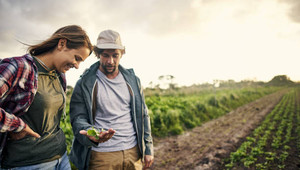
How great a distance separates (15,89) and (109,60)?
1.06 m

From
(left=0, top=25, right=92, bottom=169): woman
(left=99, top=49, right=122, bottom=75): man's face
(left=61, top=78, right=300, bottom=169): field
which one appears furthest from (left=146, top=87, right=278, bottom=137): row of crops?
(left=0, top=25, right=92, bottom=169): woman

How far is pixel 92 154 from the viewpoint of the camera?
1.83 m

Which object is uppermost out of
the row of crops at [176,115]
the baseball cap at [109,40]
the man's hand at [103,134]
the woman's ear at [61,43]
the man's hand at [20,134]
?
the baseball cap at [109,40]

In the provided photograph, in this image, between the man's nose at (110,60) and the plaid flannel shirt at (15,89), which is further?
the man's nose at (110,60)

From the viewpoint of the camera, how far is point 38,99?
1.20 m

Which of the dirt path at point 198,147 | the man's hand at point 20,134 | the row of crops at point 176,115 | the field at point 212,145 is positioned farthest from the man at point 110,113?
the row of crops at point 176,115

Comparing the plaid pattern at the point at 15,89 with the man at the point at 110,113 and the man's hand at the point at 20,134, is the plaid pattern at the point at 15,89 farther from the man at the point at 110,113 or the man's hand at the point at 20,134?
the man at the point at 110,113

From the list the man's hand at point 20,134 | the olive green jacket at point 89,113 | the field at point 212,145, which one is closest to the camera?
the man's hand at point 20,134

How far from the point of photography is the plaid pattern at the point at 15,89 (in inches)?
37.7

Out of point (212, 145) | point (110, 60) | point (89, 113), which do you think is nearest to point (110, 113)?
point (89, 113)

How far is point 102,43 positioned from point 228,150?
16.3 feet

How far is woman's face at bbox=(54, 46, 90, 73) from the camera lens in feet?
4.61

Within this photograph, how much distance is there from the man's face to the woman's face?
0.47 m

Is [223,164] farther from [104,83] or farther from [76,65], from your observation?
[76,65]
